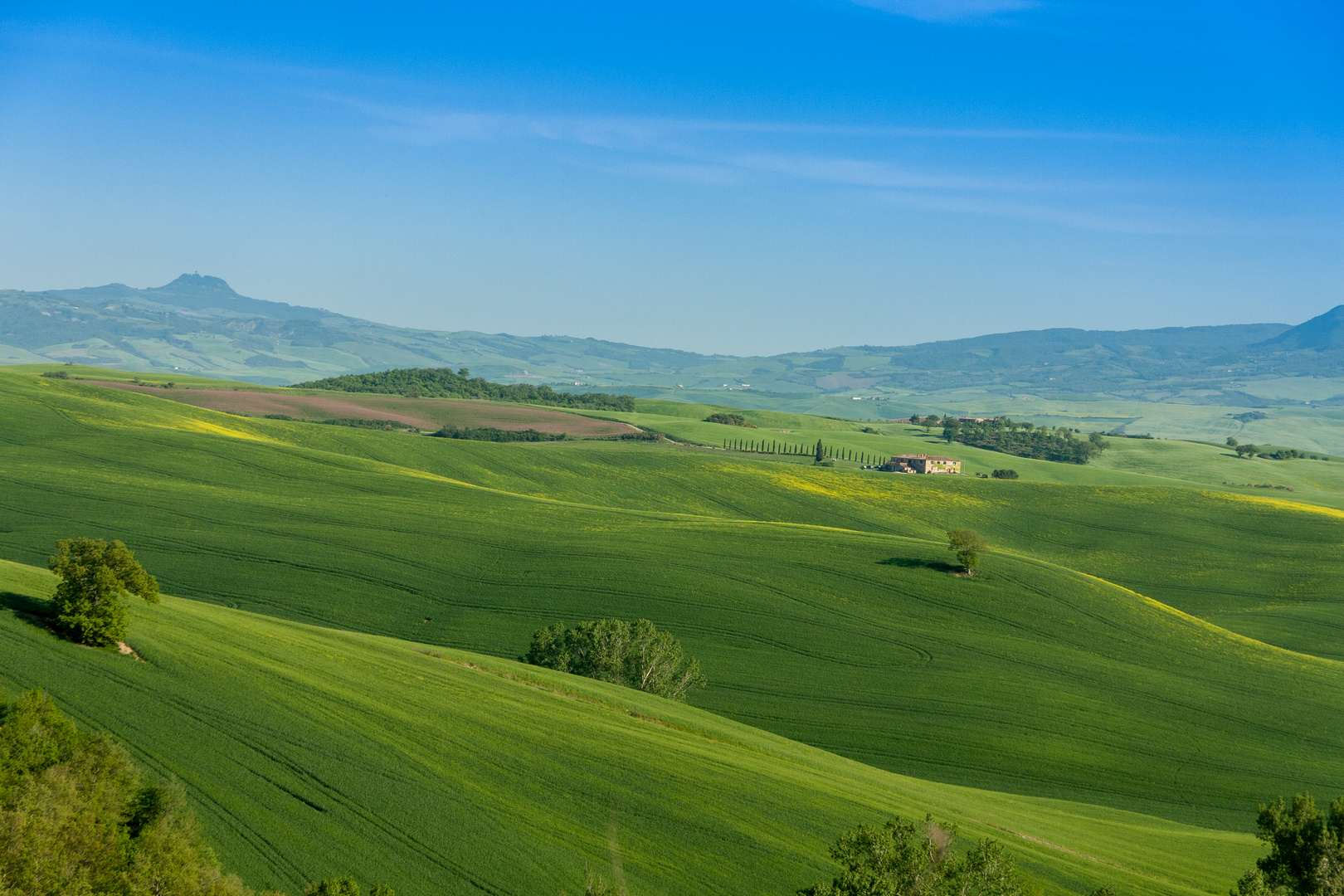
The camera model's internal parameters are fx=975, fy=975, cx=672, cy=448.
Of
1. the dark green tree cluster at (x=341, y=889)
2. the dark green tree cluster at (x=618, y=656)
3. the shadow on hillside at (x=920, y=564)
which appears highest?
the dark green tree cluster at (x=341, y=889)

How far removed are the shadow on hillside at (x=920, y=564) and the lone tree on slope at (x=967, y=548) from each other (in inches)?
35.1

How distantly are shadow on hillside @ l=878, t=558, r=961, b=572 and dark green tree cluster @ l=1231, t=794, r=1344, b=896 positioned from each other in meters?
41.4

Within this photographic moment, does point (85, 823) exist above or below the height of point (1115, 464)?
below

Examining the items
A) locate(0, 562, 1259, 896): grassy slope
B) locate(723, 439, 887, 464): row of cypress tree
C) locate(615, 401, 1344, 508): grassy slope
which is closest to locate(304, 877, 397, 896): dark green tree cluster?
locate(0, 562, 1259, 896): grassy slope

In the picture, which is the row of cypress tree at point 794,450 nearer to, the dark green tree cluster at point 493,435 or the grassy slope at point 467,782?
the dark green tree cluster at point 493,435

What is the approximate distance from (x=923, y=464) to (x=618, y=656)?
10949cm

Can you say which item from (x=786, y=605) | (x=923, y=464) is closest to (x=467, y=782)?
(x=786, y=605)

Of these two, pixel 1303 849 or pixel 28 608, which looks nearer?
pixel 1303 849

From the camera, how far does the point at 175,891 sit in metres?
20.8

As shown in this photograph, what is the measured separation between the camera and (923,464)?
15188 cm

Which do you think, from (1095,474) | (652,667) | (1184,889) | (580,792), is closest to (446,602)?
(652,667)

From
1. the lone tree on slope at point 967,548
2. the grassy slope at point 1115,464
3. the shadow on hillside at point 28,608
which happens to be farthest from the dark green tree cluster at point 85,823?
the grassy slope at point 1115,464

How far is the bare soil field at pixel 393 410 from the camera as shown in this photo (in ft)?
459

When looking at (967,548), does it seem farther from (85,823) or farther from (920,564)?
(85,823)
